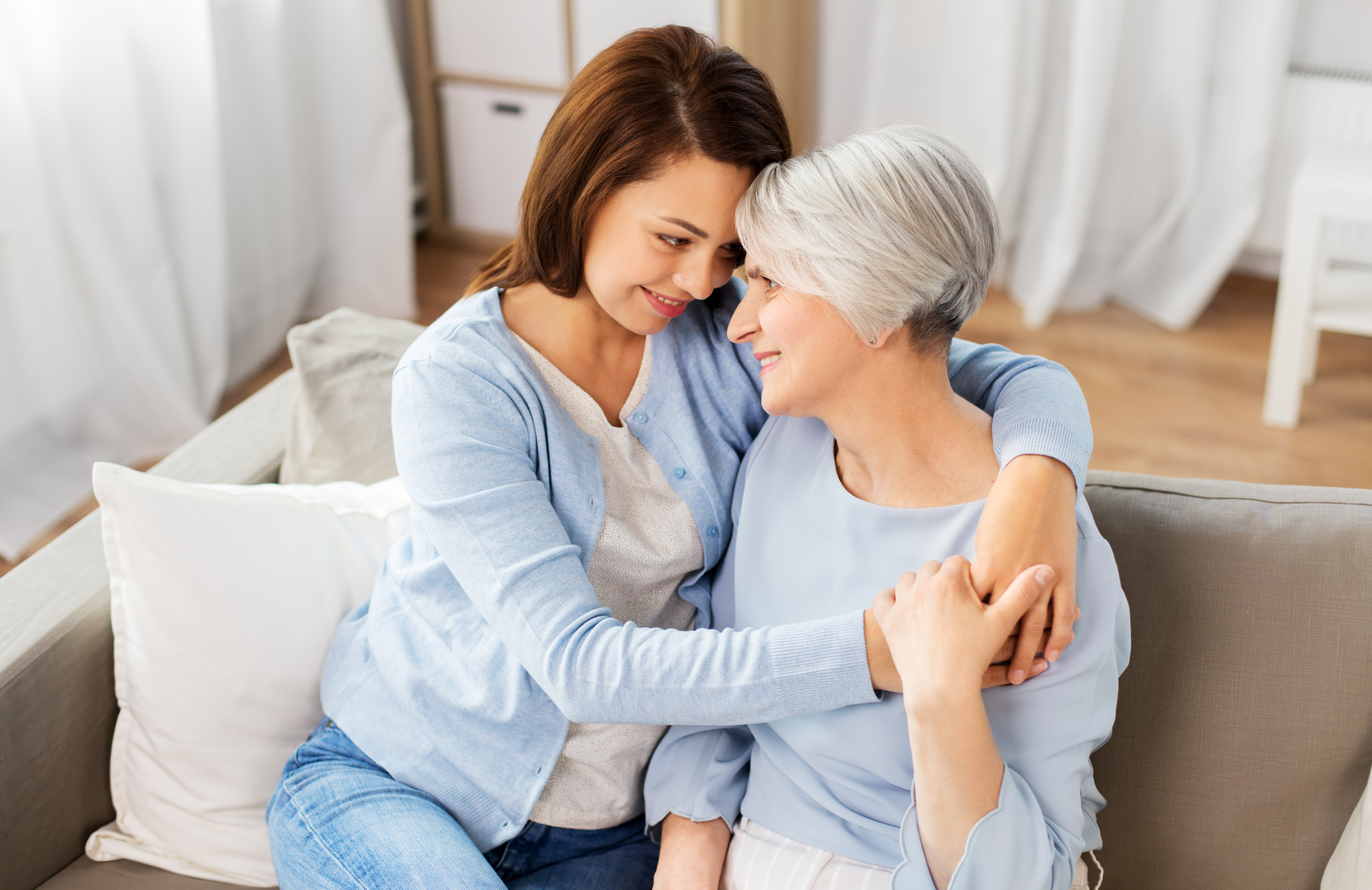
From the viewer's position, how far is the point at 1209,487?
1.36 metres

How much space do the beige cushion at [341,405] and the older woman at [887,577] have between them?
612 millimetres

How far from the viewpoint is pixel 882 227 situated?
1131 millimetres

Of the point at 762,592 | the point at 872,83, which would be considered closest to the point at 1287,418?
the point at 872,83

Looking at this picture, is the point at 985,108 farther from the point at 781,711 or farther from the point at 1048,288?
the point at 781,711

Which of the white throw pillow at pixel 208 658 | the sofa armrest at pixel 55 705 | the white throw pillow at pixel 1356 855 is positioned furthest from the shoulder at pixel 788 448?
the sofa armrest at pixel 55 705

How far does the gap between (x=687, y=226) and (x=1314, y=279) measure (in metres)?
2.19

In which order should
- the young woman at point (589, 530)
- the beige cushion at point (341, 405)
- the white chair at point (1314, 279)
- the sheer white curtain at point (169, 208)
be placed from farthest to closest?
1. the white chair at point (1314, 279)
2. the sheer white curtain at point (169, 208)
3. the beige cushion at point (341, 405)
4. the young woman at point (589, 530)

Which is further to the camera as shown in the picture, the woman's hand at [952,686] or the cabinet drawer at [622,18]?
the cabinet drawer at [622,18]

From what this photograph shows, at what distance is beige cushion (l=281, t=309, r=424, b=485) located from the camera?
165 cm

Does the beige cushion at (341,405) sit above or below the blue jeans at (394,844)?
above

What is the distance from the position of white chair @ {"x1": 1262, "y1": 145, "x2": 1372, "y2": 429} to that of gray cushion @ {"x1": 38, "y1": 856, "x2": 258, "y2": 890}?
8.42 feet

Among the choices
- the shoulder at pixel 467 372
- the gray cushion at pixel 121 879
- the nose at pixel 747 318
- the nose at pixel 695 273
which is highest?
the nose at pixel 695 273

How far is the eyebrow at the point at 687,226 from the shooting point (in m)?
1.22

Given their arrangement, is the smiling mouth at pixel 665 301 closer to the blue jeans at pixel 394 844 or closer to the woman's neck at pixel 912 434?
the woman's neck at pixel 912 434
